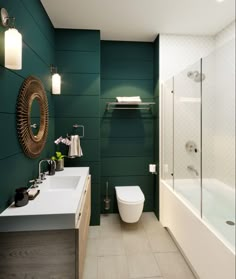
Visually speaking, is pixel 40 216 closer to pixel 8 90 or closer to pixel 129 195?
pixel 8 90

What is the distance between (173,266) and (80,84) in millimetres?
2446

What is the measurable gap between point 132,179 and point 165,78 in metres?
1.63

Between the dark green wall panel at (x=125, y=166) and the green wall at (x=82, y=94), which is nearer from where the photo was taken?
the green wall at (x=82, y=94)

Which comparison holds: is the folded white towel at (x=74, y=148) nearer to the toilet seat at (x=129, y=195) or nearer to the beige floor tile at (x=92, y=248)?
the toilet seat at (x=129, y=195)

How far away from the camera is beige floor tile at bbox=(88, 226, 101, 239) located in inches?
98.4

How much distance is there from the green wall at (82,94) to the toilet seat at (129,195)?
34cm

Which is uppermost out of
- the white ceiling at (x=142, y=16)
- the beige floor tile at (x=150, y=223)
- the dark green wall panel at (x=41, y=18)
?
the white ceiling at (x=142, y=16)

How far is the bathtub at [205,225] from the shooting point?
4.78 ft

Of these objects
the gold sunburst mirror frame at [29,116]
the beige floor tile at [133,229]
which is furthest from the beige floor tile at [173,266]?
the gold sunburst mirror frame at [29,116]

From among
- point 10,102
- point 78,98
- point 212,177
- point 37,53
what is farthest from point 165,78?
point 10,102

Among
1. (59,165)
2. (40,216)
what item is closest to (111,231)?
(59,165)

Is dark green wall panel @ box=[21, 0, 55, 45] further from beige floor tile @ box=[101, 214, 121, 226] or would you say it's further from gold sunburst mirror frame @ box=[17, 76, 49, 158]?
beige floor tile @ box=[101, 214, 121, 226]

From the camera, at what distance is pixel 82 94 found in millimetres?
2775

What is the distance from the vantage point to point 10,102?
1426mm
